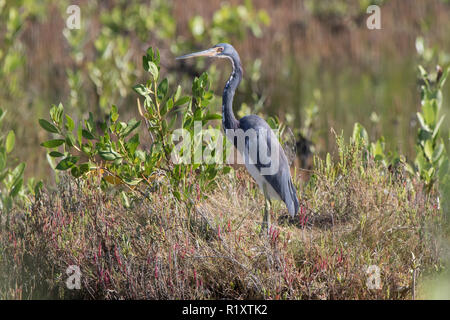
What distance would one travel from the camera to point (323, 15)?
37.6 feet

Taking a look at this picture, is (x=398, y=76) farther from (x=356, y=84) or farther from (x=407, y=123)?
(x=407, y=123)

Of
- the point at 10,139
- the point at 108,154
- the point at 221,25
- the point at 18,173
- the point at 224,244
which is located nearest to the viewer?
the point at 224,244

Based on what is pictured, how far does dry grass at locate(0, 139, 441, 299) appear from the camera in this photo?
325 centimetres

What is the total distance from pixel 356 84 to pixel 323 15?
3.09m

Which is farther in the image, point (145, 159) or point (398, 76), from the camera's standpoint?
point (398, 76)

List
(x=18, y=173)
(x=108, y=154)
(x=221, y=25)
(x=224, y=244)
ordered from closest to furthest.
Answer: (x=224, y=244) → (x=108, y=154) → (x=18, y=173) → (x=221, y=25)

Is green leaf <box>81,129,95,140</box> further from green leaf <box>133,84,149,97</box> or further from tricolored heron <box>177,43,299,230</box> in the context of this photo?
tricolored heron <box>177,43,299,230</box>

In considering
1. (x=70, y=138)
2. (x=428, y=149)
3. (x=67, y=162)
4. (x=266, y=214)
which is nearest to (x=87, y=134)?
(x=70, y=138)

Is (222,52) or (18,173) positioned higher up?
(222,52)

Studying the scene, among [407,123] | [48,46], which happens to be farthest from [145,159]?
[48,46]

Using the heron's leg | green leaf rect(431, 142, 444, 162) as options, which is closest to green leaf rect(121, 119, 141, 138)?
the heron's leg

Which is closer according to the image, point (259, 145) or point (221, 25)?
point (259, 145)

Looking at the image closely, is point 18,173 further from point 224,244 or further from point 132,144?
point 224,244

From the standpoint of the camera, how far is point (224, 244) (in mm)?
3314
